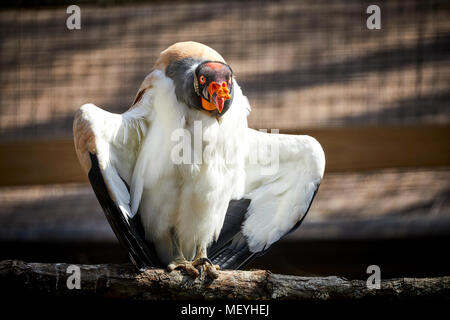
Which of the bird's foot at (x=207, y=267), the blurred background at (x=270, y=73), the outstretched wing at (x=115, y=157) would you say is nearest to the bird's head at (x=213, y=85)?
the outstretched wing at (x=115, y=157)

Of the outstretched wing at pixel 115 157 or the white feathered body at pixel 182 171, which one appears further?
the white feathered body at pixel 182 171

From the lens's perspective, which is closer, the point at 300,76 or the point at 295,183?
the point at 295,183

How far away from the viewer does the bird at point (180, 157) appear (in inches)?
94.4

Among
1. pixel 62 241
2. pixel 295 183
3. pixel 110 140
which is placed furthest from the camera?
pixel 62 241

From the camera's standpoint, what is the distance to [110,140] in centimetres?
247

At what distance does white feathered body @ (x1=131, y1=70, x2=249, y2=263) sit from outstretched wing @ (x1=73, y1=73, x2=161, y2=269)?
0.14 feet

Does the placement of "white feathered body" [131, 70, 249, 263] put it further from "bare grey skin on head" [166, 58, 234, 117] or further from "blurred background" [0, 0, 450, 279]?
"blurred background" [0, 0, 450, 279]

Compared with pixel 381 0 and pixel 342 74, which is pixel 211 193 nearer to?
pixel 342 74

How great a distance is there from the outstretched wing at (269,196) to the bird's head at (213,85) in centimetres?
42

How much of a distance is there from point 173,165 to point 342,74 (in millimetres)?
1708

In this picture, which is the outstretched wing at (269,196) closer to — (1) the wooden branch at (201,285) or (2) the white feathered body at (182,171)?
(2) the white feathered body at (182,171)

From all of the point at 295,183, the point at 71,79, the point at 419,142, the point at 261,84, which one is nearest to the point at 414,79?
the point at 419,142

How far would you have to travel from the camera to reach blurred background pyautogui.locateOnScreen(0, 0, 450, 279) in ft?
→ 12.5

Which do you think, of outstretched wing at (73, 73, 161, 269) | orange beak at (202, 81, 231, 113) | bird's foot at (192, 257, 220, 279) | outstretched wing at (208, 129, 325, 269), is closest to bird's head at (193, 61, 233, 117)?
orange beak at (202, 81, 231, 113)
